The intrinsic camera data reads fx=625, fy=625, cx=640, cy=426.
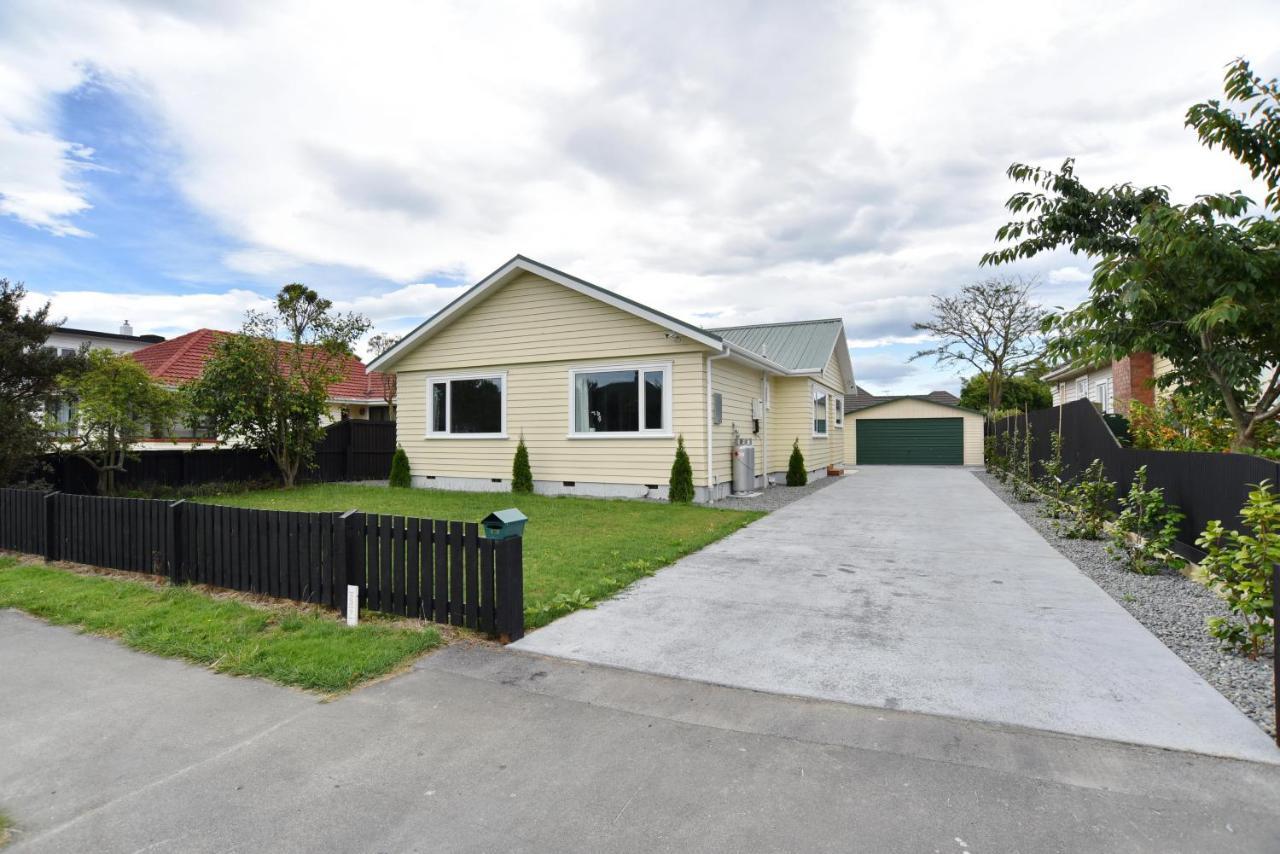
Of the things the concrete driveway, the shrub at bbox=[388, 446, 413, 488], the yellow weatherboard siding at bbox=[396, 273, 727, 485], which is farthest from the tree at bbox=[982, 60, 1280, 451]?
the shrub at bbox=[388, 446, 413, 488]

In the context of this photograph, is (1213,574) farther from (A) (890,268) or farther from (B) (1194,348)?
(A) (890,268)

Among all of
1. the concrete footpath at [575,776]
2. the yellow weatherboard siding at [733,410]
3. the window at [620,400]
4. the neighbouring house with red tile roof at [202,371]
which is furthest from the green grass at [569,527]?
the neighbouring house with red tile roof at [202,371]

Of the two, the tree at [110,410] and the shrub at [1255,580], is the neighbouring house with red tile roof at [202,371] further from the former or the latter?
the shrub at [1255,580]

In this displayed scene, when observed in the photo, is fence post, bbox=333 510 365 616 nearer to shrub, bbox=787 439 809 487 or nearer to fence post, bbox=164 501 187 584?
fence post, bbox=164 501 187 584

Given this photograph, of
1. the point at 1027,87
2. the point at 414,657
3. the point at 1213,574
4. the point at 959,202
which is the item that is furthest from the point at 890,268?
the point at 414,657

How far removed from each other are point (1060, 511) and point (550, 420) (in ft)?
30.9

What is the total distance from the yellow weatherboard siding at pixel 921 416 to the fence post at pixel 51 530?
2476 cm

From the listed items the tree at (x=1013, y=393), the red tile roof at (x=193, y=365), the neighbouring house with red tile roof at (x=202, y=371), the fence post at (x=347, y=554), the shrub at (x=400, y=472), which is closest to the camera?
the fence post at (x=347, y=554)

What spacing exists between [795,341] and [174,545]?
1609 centimetres

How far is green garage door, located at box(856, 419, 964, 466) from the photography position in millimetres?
25188

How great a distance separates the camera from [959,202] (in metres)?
12.5

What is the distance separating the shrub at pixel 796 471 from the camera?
1606 cm

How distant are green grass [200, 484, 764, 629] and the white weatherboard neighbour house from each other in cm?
93

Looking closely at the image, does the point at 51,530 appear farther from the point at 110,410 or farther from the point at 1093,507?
the point at 1093,507
